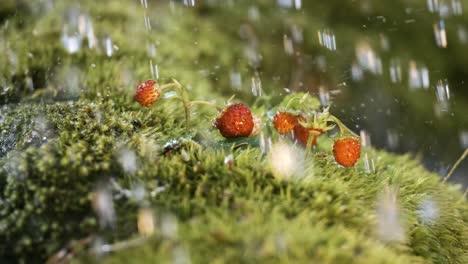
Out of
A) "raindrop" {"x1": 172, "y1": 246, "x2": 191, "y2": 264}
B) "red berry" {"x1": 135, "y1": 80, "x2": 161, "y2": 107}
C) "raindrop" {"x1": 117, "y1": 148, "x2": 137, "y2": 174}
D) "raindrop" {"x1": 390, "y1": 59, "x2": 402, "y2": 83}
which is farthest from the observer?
"raindrop" {"x1": 390, "y1": 59, "x2": 402, "y2": 83}

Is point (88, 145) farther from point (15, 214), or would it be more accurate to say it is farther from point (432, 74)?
point (432, 74)

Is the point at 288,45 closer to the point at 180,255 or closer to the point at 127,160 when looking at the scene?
the point at 127,160

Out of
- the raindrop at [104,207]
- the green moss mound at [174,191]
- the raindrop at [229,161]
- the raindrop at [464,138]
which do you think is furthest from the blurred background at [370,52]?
the raindrop at [104,207]

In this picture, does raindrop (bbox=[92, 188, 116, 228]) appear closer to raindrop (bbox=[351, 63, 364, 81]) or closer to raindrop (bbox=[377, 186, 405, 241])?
raindrop (bbox=[377, 186, 405, 241])

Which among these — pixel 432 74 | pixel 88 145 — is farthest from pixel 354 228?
pixel 432 74

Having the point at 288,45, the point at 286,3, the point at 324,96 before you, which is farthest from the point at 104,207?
the point at 286,3

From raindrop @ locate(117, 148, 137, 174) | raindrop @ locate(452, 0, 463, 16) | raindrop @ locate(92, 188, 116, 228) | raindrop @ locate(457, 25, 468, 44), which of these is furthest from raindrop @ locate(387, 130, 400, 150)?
raindrop @ locate(92, 188, 116, 228)

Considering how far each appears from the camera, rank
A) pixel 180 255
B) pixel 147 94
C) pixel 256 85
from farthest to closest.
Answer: pixel 256 85
pixel 147 94
pixel 180 255
